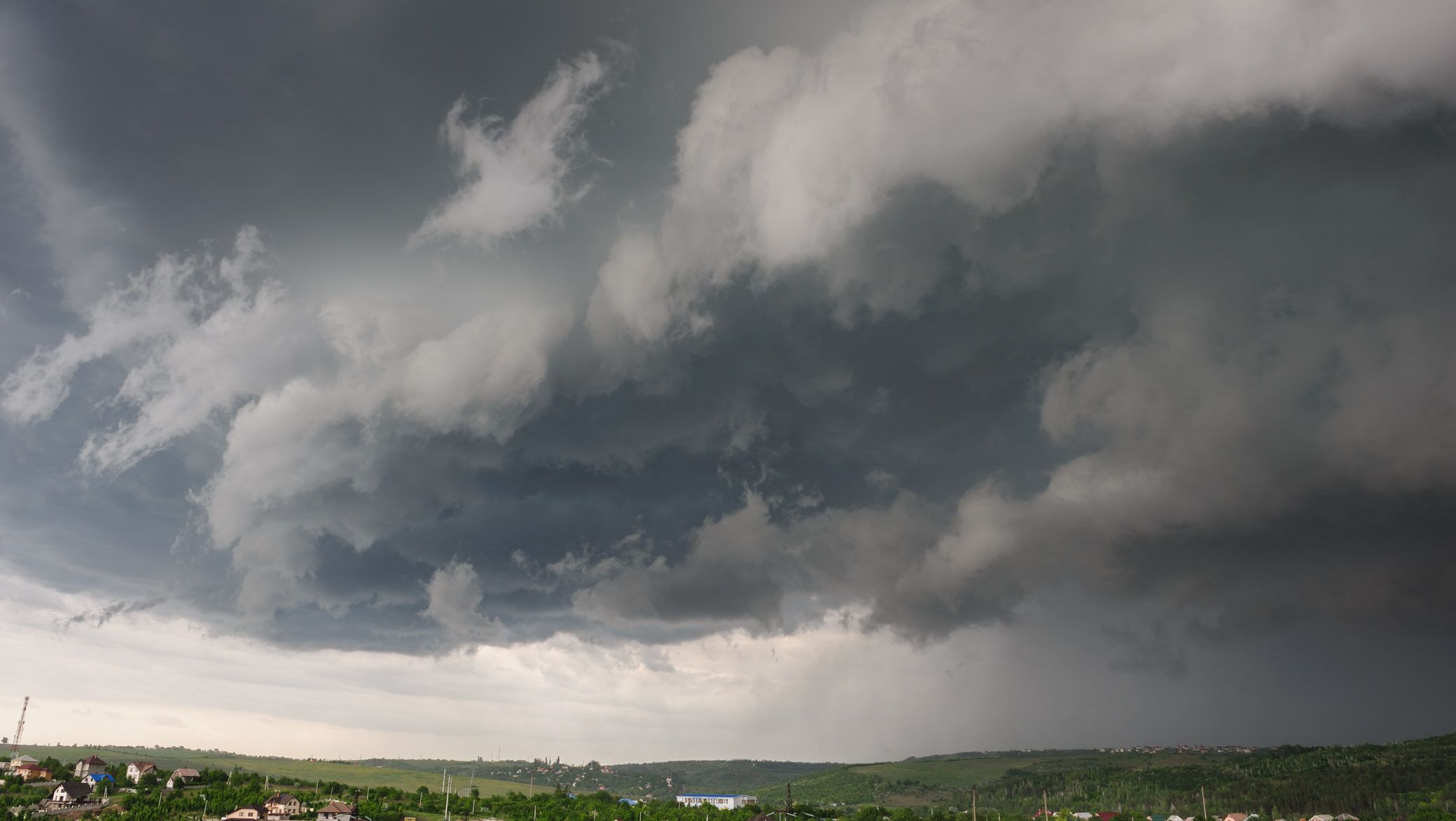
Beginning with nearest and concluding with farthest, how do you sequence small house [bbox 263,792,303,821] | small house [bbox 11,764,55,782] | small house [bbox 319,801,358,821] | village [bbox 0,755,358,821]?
village [bbox 0,755,358,821] → small house [bbox 319,801,358,821] → small house [bbox 263,792,303,821] → small house [bbox 11,764,55,782]

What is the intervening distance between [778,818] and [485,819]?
6653 centimetres

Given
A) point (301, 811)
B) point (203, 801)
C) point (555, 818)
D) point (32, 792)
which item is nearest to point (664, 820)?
point (555, 818)

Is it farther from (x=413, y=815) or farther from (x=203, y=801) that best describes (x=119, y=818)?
(x=413, y=815)

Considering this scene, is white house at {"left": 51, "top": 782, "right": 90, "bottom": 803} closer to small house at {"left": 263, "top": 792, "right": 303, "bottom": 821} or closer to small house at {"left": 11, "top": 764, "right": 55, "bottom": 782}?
small house at {"left": 11, "top": 764, "right": 55, "bottom": 782}

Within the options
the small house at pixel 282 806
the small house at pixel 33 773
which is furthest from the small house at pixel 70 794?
the small house at pixel 282 806

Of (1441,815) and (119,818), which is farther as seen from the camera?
(1441,815)

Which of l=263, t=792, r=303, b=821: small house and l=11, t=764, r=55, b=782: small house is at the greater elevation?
l=11, t=764, r=55, b=782: small house

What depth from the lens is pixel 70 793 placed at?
560 feet

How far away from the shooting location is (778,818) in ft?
578

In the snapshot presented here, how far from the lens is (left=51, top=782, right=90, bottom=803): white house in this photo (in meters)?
167

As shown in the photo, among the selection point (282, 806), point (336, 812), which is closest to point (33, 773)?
point (282, 806)

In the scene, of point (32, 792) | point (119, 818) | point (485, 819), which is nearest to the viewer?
point (119, 818)

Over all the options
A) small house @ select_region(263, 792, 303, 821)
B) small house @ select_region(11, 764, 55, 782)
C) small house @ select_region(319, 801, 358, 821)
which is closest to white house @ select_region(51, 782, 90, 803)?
small house @ select_region(11, 764, 55, 782)

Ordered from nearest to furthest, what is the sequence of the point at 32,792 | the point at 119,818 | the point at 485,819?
the point at 119,818 → the point at 32,792 → the point at 485,819
